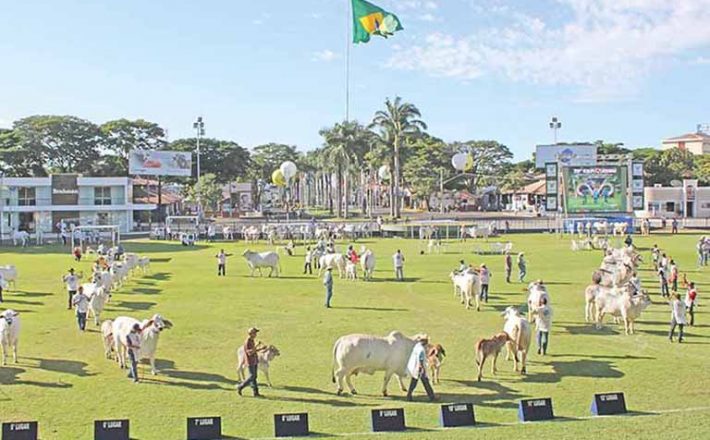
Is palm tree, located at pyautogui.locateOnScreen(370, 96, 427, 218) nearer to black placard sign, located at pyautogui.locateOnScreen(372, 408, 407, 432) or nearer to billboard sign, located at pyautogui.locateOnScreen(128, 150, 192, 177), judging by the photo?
billboard sign, located at pyautogui.locateOnScreen(128, 150, 192, 177)

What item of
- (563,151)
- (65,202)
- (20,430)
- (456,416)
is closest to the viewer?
(20,430)

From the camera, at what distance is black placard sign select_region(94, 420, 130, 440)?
12.0m

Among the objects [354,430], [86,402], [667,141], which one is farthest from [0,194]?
[667,141]


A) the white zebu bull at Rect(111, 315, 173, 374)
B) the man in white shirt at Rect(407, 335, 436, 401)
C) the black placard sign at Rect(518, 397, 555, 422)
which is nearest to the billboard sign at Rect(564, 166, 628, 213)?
the man in white shirt at Rect(407, 335, 436, 401)

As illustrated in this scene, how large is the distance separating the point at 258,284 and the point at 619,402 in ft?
71.5

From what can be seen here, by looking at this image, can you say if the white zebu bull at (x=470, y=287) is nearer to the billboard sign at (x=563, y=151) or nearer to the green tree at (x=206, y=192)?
the green tree at (x=206, y=192)

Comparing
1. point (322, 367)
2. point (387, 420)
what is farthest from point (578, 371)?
point (387, 420)

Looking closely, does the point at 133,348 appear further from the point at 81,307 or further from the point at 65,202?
the point at 65,202

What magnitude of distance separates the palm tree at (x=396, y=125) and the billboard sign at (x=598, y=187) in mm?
23476

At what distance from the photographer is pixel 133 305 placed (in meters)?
27.4

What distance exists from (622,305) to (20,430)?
1671 cm

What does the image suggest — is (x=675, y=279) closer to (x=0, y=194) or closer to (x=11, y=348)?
(x=11, y=348)

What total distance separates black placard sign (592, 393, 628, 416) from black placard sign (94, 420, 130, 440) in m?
8.45

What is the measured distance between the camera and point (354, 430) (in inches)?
512
